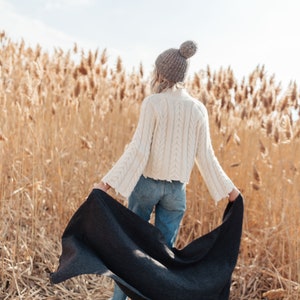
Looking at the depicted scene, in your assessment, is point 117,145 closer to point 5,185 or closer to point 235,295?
point 5,185

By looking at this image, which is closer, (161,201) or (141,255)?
(141,255)

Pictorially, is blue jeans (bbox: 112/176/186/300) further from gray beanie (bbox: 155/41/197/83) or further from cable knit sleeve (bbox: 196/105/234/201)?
gray beanie (bbox: 155/41/197/83)

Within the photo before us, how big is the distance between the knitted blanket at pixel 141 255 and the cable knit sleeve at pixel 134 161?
0.07m

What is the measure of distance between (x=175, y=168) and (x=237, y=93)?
155 centimetres

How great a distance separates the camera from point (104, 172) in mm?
3418

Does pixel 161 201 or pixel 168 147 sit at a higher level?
pixel 168 147

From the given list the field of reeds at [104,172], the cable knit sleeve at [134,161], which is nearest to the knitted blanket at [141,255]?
the cable knit sleeve at [134,161]

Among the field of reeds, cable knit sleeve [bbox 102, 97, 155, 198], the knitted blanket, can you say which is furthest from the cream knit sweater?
the field of reeds

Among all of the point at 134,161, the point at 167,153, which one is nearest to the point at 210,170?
the point at 167,153

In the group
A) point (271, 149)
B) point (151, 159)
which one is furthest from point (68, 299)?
point (271, 149)

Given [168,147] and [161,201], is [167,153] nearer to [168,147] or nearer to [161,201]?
[168,147]

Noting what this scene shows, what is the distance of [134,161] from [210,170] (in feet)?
1.09

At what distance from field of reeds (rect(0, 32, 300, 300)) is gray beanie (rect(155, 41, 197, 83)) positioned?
823 mm

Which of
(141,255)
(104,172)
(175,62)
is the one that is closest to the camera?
(141,255)
